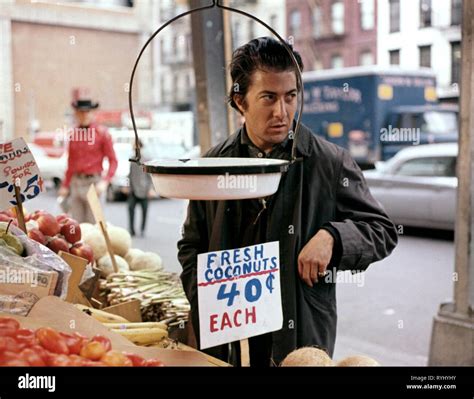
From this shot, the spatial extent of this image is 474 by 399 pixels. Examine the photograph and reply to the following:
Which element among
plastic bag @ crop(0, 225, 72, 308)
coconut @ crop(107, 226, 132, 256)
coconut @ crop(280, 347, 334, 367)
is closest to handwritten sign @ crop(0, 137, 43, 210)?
plastic bag @ crop(0, 225, 72, 308)

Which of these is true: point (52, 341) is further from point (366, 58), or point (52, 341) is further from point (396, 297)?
point (366, 58)

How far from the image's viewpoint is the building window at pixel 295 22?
82.8 feet

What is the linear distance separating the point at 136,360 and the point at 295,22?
24821mm

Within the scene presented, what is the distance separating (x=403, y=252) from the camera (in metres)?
8.84

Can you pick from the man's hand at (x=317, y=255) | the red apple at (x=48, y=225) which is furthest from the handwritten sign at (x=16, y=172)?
the man's hand at (x=317, y=255)

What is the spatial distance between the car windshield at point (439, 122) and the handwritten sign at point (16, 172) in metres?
12.0

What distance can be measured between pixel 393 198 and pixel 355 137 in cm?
513

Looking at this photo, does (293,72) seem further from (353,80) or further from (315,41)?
(315,41)

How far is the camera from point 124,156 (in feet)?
38.6

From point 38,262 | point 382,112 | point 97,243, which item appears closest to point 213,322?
point 38,262

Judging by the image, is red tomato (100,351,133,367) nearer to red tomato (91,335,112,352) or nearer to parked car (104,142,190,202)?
red tomato (91,335,112,352)

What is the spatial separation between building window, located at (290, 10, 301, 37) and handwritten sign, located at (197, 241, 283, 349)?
2386cm

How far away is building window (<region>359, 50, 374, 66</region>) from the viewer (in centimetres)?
2322
